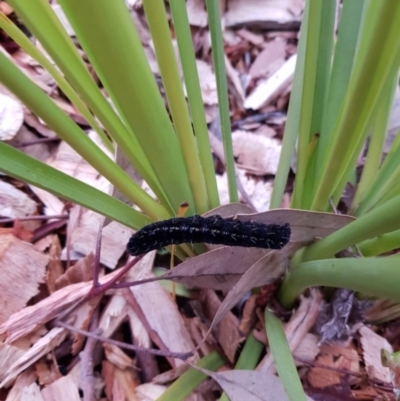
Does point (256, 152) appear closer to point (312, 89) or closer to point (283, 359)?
point (312, 89)

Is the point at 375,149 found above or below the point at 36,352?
above

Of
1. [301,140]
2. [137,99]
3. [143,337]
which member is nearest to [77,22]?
[137,99]

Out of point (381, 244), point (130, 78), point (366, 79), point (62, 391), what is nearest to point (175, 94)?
point (130, 78)

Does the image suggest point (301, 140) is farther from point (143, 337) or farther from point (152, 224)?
point (143, 337)

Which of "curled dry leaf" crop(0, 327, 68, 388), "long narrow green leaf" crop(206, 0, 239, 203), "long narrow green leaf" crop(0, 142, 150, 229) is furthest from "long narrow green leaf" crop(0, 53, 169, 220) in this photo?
"curled dry leaf" crop(0, 327, 68, 388)

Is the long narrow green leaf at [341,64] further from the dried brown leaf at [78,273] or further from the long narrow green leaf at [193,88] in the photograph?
the dried brown leaf at [78,273]
